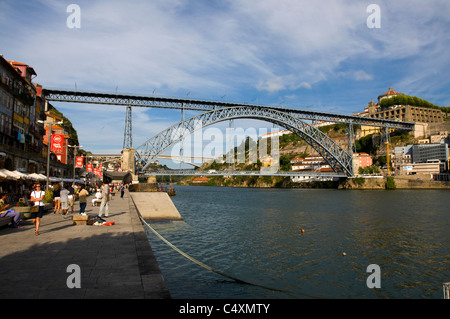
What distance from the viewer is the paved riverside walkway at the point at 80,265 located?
16.0 ft

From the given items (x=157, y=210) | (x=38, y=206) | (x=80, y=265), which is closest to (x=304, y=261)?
(x=80, y=265)

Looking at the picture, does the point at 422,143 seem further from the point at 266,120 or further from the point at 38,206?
the point at 38,206

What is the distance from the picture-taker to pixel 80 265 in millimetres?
6426

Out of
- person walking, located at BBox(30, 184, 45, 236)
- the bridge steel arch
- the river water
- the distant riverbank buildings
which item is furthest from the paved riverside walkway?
the distant riverbank buildings

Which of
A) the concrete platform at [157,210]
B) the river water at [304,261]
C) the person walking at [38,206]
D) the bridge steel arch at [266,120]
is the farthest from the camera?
the bridge steel arch at [266,120]

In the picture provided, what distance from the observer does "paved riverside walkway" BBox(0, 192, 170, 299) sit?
4.88m

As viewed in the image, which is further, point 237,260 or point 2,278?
point 237,260

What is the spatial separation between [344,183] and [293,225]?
69935 millimetres

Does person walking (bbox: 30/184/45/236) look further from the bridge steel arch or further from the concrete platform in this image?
the bridge steel arch

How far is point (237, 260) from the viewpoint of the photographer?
1035cm

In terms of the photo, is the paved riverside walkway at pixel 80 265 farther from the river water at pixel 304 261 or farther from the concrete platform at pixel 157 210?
the concrete platform at pixel 157 210

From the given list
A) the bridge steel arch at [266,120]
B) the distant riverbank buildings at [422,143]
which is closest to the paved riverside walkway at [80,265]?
the bridge steel arch at [266,120]

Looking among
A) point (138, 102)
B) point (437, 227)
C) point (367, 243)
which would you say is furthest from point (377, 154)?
point (367, 243)
